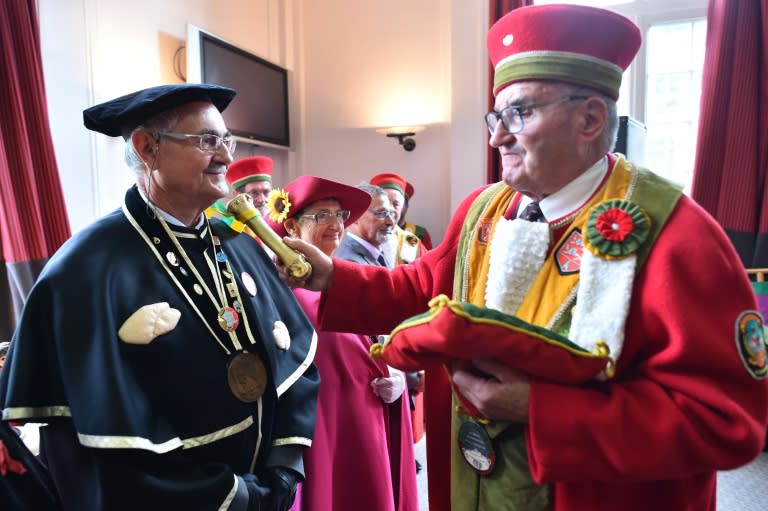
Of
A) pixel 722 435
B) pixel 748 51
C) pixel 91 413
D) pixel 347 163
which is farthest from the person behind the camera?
pixel 347 163

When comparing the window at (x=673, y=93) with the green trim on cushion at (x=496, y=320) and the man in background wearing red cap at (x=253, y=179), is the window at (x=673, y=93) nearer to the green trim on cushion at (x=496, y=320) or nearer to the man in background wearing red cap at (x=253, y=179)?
the man in background wearing red cap at (x=253, y=179)

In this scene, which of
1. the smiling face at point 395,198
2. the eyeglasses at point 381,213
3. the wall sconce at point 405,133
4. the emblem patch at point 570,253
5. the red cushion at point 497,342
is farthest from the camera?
the wall sconce at point 405,133

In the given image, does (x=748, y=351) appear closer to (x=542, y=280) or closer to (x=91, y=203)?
(x=542, y=280)

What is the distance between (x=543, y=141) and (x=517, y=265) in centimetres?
26

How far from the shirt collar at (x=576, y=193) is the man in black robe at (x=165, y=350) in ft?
2.48

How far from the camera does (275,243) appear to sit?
1414 millimetres

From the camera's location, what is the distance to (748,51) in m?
3.87

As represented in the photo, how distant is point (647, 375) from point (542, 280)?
0.88 ft

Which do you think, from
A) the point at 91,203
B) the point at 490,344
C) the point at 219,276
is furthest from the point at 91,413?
the point at 91,203

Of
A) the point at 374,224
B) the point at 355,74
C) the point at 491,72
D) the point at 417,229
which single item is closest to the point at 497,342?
the point at 374,224

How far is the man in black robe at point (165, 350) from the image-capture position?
3.62ft

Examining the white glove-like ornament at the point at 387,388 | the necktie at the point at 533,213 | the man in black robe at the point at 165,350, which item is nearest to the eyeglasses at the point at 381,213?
the white glove-like ornament at the point at 387,388

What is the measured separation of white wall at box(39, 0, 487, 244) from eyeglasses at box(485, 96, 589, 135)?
3.29 meters

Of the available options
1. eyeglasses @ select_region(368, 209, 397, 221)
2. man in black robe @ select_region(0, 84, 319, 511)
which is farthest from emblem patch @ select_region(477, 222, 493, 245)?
eyeglasses @ select_region(368, 209, 397, 221)
